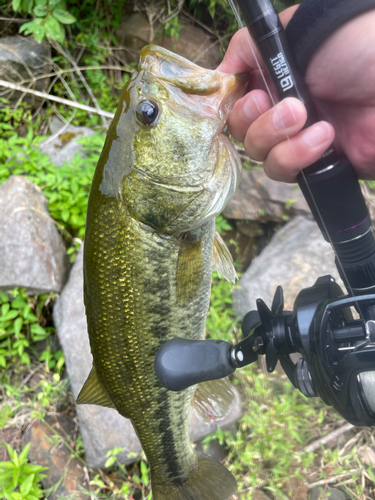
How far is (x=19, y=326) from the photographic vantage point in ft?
8.49

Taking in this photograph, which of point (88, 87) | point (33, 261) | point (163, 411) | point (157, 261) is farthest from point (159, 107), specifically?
point (88, 87)

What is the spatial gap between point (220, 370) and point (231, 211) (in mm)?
2271

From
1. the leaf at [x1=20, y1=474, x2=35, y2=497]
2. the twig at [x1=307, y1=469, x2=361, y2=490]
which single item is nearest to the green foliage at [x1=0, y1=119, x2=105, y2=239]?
the leaf at [x1=20, y1=474, x2=35, y2=497]

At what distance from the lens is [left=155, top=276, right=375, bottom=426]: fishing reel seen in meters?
0.88

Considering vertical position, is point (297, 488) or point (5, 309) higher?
point (5, 309)

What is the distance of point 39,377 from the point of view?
2.82 metres

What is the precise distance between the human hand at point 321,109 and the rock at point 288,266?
1281mm

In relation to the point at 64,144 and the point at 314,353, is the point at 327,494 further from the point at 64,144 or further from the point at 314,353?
the point at 64,144

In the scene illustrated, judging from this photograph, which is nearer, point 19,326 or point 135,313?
point 135,313

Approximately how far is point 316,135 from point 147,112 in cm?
51

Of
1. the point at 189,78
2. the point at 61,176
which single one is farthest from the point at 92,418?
the point at 189,78

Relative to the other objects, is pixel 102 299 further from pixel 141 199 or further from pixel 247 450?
pixel 247 450

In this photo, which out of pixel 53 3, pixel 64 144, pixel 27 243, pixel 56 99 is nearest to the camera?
pixel 27 243

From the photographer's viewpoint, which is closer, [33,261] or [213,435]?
[213,435]
